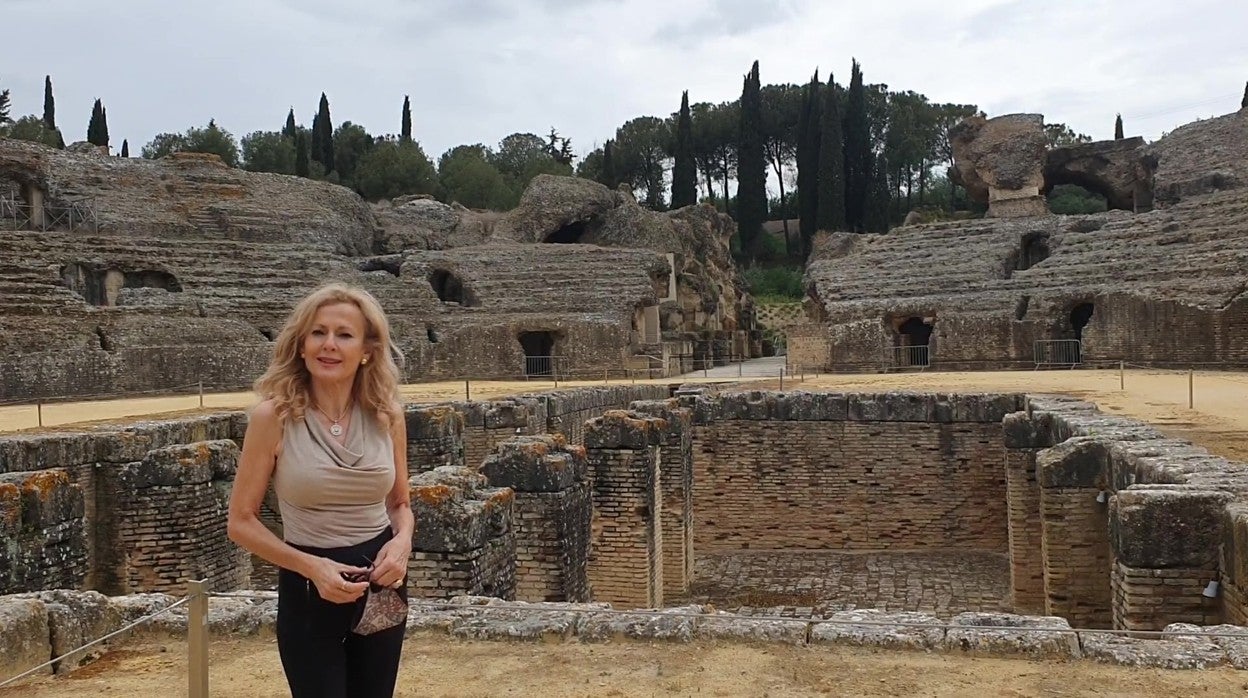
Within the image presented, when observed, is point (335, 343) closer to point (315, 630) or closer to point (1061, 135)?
point (315, 630)

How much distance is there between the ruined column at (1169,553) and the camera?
18.1 ft

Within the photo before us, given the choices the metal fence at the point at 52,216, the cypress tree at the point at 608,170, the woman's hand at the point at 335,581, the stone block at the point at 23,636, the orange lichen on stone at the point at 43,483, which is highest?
the cypress tree at the point at 608,170

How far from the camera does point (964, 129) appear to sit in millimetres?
39719

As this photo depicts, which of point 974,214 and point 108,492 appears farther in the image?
point 974,214

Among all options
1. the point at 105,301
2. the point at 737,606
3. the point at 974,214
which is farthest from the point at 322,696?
the point at 974,214

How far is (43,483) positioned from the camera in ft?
21.4

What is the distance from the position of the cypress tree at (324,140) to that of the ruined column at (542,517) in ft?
157

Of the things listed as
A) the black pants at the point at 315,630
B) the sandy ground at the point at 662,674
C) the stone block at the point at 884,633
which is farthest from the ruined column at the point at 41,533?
the stone block at the point at 884,633

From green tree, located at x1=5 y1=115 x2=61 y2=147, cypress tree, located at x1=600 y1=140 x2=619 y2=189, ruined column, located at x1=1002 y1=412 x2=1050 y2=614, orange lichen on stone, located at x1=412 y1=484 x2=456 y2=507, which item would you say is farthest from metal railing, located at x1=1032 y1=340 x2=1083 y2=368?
green tree, located at x1=5 y1=115 x2=61 y2=147

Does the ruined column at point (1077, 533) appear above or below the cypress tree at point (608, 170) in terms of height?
below

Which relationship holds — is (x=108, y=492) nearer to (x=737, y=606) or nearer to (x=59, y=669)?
(x=59, y=669)

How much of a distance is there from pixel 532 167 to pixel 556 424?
48449mm

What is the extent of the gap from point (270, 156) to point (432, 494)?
4900cm

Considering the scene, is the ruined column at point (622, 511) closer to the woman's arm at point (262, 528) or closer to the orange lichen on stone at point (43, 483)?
the orange lichen on stone at point (43, 483)
